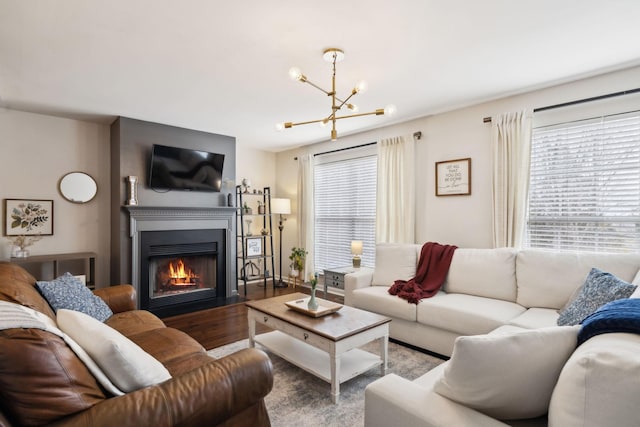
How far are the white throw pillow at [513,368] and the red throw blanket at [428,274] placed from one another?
6.63 ft

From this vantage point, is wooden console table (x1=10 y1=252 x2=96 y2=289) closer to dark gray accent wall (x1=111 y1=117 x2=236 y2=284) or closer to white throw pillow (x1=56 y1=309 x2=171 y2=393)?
dark gray accent wall (x1=111 y1=117 x2=236 y2=284)

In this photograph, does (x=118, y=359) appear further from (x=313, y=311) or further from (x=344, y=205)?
(x=344, y=205)

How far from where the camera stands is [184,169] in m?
4.62

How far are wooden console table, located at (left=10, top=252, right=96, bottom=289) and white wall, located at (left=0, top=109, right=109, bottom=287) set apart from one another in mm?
158

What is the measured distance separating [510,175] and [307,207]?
10.5 ft

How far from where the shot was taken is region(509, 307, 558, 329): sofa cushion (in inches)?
92.6

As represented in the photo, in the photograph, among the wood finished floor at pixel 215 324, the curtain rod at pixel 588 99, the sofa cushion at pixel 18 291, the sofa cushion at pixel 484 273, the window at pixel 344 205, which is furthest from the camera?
the window at pixel 344 205

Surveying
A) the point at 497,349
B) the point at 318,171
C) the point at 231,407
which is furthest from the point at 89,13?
the point at 318,171

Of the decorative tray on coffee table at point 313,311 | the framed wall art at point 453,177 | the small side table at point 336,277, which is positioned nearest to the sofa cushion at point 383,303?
the small side table at point 336,277

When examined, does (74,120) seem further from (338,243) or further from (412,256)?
(412,256)

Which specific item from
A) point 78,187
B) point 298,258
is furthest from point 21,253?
point 298,258

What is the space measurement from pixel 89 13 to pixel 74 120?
2.77 metres

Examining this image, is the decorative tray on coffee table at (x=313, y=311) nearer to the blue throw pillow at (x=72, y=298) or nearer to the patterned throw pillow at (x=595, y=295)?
the blue throw pillow at (x=72, y=298)

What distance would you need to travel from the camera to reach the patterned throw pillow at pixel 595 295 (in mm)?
1898
